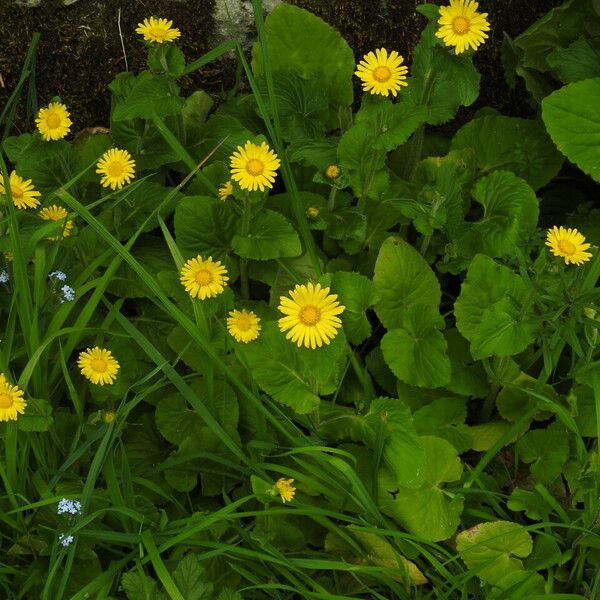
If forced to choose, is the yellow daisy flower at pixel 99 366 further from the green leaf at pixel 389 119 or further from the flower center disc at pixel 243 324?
the green leaf at pixel 389 119

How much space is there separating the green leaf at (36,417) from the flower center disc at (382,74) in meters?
1.15

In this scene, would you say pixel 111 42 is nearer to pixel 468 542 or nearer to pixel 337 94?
pixel 337 94

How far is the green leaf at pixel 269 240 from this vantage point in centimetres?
212

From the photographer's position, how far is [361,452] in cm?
209

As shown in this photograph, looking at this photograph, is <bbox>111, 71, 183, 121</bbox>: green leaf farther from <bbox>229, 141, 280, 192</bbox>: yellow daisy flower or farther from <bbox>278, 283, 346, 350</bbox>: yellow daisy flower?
<bbox>278, 283, 346, 350</bbox>: yellow daisy flower

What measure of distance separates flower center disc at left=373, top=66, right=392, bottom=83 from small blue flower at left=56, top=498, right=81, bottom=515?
1265mm

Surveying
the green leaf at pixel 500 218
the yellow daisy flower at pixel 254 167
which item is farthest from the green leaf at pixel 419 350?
the yellow daisy flower at pixel 254 167

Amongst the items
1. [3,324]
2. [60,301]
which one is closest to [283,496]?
[60,301]

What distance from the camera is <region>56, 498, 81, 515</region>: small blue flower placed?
1778mm

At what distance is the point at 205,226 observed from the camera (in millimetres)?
2223

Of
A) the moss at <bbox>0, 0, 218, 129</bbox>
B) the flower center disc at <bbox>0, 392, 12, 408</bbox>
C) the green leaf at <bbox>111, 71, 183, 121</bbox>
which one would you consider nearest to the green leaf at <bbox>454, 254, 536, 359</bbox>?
the green leaf at <bbox>111, 71, 183, 121</bbox>

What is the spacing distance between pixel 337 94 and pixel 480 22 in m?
0.67

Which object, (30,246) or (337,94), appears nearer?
(30,246)

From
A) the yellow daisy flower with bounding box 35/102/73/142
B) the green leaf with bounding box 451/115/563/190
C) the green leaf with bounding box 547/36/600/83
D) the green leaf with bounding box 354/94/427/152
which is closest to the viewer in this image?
the green leaf with bounding box 354/94/427/152
